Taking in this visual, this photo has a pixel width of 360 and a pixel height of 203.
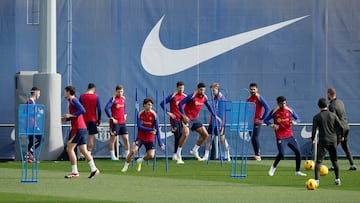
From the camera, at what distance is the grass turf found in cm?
1894

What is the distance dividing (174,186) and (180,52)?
39.7ft

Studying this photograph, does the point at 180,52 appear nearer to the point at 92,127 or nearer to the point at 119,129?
the point at 119,129

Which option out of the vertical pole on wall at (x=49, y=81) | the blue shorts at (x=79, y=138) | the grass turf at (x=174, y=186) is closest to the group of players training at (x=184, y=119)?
the grass turf at (x=174, y=186)

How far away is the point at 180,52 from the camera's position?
33500mm

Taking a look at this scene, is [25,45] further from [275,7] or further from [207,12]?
[275,7]

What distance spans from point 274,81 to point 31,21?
7586mm

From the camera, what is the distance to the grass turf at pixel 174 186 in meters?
18.9

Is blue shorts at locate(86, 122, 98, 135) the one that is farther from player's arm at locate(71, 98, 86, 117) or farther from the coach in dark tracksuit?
the coach in dark tracksuit

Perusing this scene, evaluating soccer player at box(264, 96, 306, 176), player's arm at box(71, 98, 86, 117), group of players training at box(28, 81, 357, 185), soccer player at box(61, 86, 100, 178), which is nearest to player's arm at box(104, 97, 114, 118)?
group of players training at box(28, 81, 357, 185)

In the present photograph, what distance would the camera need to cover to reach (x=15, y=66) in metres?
32.8

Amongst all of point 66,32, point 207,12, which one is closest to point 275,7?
point 207,12

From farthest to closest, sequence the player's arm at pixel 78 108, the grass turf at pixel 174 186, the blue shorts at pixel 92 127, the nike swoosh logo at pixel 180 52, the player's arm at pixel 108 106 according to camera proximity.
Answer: the nike swoosh logo at pixel 180 52 → the player's arm at pixel 108 106 → the blue shorts at pixel 92 127 → the player's arm at pixel 78 108 → the grass turf at pixel 174 186

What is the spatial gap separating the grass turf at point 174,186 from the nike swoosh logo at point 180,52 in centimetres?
512

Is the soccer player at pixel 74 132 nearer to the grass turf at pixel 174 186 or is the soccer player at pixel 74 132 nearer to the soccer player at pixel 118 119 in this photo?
the grass turf at pixel 174 186
